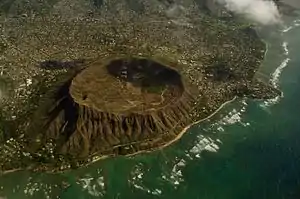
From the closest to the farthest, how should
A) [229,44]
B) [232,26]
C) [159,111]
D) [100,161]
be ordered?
[100,161], [159,111], [229,44], [232,26]

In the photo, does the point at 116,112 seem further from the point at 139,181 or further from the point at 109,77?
the point at 139,181

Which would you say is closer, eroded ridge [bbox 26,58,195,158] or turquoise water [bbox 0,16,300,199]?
turquoise water [bbox 0,16,300,199]

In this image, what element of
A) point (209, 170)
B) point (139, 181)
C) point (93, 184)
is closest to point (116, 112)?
point (139, 181)

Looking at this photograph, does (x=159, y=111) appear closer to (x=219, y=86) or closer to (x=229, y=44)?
(x=219, y=86)

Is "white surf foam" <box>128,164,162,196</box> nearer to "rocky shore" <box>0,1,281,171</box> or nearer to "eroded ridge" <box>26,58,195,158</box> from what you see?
"eroded ridge" <box>26,58,195,158</box>

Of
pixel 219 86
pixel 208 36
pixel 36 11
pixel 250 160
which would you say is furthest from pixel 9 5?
pixel 250 160

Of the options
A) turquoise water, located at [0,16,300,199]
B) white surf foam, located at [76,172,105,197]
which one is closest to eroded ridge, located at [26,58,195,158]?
turquoise water, located at [0,16,300,199]

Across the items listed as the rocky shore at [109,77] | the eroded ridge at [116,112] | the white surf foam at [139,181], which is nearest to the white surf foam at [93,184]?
the rocky shore at [109,77]

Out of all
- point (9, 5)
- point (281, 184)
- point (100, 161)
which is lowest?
point (9, 5)

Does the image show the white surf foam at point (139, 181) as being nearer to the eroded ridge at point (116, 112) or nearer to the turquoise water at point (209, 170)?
the turquoise water at point (209, 170)
